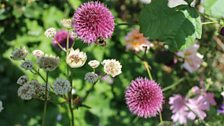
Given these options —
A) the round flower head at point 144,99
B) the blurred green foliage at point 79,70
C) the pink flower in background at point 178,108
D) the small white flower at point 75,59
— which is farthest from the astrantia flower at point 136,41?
the small white flower at point 75,59

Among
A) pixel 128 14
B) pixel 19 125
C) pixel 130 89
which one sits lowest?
pixel 19 125

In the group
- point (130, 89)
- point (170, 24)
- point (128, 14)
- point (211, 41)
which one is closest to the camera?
point (170, 24)

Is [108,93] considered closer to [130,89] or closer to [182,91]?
[182,91]

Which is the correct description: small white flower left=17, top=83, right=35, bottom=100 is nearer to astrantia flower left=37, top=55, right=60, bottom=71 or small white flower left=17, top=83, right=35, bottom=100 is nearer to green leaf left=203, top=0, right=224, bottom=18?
astrantia flower left=37, top=55, right=60, bottom=71

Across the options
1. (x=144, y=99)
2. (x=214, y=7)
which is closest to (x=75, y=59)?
(x=144, y=99)

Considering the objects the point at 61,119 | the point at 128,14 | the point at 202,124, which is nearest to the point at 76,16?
the point at 202,124

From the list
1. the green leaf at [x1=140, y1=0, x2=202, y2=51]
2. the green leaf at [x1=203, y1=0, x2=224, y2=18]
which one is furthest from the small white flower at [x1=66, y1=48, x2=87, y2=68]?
the green leaf at [x1=203, y1=0, x2=224, y2=18]
